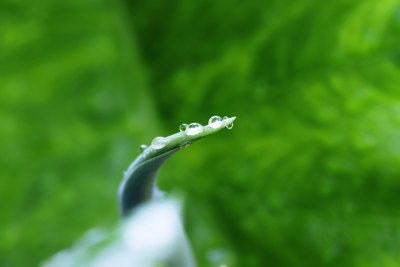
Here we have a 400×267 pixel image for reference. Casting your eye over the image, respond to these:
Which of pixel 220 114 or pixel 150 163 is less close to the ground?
pixel 220 114

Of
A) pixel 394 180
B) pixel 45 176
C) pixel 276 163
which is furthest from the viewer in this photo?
pixel 45 176

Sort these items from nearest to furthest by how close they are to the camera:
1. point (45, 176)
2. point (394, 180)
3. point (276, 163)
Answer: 1. point (394, 180)
2. point (276, 163)
3. point (45, 176)

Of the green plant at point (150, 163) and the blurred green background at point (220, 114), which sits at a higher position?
the blurred green background at point (220, 114)

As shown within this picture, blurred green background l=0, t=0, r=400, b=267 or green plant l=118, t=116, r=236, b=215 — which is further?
blurred green background l=0, t=0, r=400, b=267

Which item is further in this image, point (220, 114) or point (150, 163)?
point (220, 114)

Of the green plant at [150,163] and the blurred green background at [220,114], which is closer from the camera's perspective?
the green plant at [150,163]

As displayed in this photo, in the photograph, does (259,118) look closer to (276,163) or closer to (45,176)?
(276,163)

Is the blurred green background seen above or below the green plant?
above

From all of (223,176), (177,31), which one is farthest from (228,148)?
(177,31)
